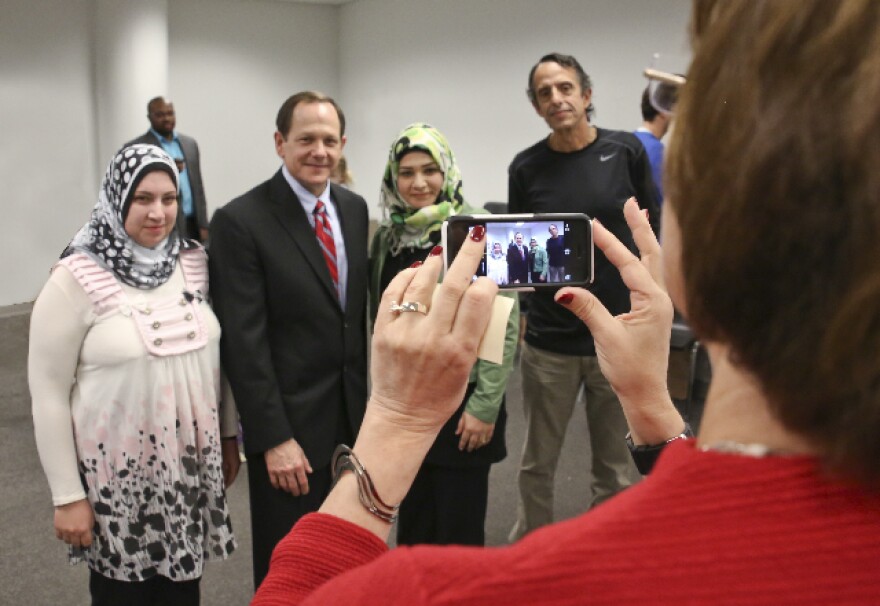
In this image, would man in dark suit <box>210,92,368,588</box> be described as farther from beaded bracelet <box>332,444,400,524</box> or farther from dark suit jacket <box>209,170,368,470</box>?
beaded bracelet <box>332,444,400,524</box>

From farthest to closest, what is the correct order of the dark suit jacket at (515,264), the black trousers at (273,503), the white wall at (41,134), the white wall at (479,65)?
the white wall at (41,134) → the white wall at (479,65) → the black trousers at (273,503) → the dark suit jacket at (515,264)

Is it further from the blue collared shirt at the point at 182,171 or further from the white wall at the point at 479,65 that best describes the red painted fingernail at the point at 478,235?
the blue collared shirt at the point at 182,171

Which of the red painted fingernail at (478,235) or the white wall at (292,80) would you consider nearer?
the red painted fingernail at (478,235)

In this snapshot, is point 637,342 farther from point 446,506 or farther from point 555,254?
point 446,506

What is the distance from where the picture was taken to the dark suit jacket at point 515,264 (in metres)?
1.32

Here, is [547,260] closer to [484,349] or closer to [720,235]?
[484,349]

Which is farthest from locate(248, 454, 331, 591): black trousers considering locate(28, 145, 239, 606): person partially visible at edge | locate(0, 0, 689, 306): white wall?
locate(0, 0, 689, 306): white wall

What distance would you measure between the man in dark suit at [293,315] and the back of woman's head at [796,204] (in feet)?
5.45

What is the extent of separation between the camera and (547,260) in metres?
1.35

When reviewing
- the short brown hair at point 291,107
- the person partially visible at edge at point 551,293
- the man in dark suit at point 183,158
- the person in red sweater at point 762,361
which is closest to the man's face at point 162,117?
the man in dark suit at point 183,158

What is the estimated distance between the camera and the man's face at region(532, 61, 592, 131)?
8.82 feet

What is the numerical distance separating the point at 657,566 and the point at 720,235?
0.61 ft

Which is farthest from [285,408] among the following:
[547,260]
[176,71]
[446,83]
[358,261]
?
[176,71]

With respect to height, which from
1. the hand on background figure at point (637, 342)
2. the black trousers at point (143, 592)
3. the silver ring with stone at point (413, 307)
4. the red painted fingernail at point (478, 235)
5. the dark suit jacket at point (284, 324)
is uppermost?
the red painted fingernail at point (478, 235)
